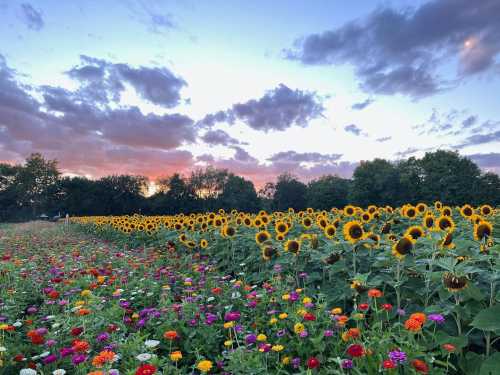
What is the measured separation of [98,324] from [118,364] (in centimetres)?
69

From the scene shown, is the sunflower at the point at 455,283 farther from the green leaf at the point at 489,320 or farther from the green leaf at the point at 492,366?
the green leaf at the point at 492,366

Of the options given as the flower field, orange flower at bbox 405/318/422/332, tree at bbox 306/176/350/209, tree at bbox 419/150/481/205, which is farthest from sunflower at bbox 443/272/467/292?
tree at bbox 306/176/350/209

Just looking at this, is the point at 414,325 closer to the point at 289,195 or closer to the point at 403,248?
the point at 403,248

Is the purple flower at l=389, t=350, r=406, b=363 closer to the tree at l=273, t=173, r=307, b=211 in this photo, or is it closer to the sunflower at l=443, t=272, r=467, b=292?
the sunflower at l=443, t=272, r=467, b=292

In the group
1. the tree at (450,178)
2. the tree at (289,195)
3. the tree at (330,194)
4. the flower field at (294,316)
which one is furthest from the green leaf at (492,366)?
the tree at (289,195)

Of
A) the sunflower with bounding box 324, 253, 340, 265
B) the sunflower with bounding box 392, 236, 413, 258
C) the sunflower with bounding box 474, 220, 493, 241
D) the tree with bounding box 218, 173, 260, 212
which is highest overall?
the tree with bounding box 218, 173, 260, 212

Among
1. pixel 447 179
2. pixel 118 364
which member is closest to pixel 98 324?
pixel 118 364

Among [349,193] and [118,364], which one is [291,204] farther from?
[118,364]

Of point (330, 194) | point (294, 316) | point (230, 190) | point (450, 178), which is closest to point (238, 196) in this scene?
point (230, 190)

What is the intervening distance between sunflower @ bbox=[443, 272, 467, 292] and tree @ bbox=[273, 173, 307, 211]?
212 feet

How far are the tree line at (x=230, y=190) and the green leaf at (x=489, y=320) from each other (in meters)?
52.2

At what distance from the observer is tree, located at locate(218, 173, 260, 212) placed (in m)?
63.4

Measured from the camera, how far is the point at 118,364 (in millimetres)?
3211

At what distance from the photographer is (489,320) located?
257cm
